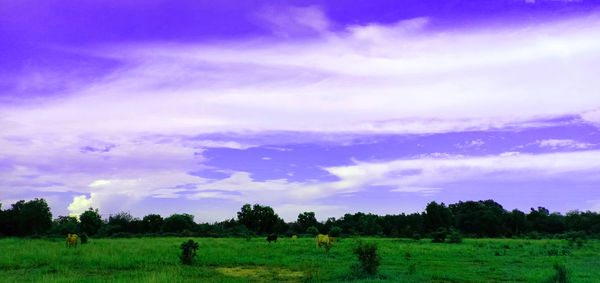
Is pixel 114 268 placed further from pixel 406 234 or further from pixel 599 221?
pixel 599 221

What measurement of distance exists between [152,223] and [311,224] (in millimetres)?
29406

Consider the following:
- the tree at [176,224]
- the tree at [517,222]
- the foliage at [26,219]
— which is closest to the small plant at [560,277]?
the tree at [176,224]

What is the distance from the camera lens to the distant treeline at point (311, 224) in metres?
63.8

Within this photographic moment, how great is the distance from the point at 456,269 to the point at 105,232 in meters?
56.3

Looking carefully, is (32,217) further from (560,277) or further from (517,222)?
(517,222)

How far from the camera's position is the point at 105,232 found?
61.6 m

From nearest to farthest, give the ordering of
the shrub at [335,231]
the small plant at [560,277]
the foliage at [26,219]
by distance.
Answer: the small plant at [560,277]
the shrub at [335,231]
the foliage at [26,219]

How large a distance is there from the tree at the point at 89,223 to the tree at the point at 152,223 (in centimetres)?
832

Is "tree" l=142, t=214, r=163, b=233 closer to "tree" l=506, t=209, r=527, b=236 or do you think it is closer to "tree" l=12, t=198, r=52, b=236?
"tree" l=12, t=198, r=52, b=236

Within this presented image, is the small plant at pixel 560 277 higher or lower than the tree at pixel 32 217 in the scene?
lower

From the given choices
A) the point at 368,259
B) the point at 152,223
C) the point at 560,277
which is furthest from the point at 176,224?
the point at 560,277

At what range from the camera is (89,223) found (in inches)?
2532

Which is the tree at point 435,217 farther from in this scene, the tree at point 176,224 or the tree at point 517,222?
the tree at point 176,224

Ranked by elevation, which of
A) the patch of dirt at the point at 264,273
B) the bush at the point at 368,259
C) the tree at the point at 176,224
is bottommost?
the patch of dirt at the point at 264,273
